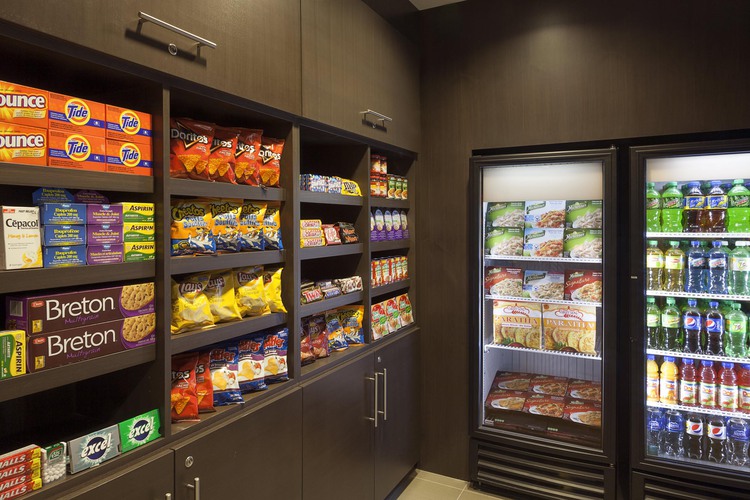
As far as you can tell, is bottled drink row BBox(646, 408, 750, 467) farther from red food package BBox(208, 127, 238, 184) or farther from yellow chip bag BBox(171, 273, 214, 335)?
red food package BBox(208, 127, 238, 184)

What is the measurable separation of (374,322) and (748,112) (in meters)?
2.10

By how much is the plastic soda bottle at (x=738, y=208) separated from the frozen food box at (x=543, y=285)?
2.71ft

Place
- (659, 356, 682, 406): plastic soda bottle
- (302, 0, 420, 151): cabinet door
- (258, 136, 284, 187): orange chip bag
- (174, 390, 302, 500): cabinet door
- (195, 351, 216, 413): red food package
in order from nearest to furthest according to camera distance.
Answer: (174, 390, 302, 500): cabinet door < (195, 351, 216, 413): red food package < (258, 136, 284, 187): orange chip bag < (302, 0, 420, 151): cabinet door < (659, 356, 682, 406): plastic soda bottle

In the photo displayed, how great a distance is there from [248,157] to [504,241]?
1.64 metres

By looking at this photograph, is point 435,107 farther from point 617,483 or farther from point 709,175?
point 617,483

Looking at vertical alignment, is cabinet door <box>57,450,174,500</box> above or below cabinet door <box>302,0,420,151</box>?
below

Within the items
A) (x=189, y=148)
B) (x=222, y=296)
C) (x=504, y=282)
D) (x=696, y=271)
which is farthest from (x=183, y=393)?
(x=696, y=271)

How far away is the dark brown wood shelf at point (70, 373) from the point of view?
108 centimetres

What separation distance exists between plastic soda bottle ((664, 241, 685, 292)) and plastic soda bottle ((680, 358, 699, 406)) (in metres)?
0.42

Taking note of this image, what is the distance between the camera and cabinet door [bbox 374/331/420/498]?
8.54 feet

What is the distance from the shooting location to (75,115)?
1227 millimetres

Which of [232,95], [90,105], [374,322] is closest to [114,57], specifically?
[90,105]

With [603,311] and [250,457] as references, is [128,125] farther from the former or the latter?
[603,311]

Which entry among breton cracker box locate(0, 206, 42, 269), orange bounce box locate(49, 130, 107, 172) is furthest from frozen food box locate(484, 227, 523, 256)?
breton cracker box locate(0, 206, 42, 269)
